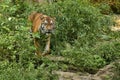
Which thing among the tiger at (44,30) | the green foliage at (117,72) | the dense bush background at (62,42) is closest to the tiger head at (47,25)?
the tiger at (44,30)

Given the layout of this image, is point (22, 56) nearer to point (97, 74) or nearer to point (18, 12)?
point (97, 74)

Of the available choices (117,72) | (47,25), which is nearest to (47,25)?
(47,25)

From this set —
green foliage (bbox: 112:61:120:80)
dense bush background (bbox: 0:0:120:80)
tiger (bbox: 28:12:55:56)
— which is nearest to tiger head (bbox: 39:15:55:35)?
tiger (bbox: 28:12:55:56)

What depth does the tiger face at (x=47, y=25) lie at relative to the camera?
31.0ft

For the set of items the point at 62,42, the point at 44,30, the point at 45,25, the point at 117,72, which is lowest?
the point at 117,72

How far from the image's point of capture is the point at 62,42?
32.4ft

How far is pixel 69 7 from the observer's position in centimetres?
1042

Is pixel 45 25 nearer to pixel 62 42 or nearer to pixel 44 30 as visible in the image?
pixel 44 30

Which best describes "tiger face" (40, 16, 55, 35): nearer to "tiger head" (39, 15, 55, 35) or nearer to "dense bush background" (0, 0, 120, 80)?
"tiger head" (39, 15, 55, 35)

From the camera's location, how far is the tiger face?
372 inches

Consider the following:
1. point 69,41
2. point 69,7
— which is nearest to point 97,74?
point 69,41

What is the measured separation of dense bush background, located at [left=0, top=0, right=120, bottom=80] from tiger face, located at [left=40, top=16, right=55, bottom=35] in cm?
36

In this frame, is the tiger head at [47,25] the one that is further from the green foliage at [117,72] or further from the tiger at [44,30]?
the green foliage at [117,72]

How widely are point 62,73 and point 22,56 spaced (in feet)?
2.92
